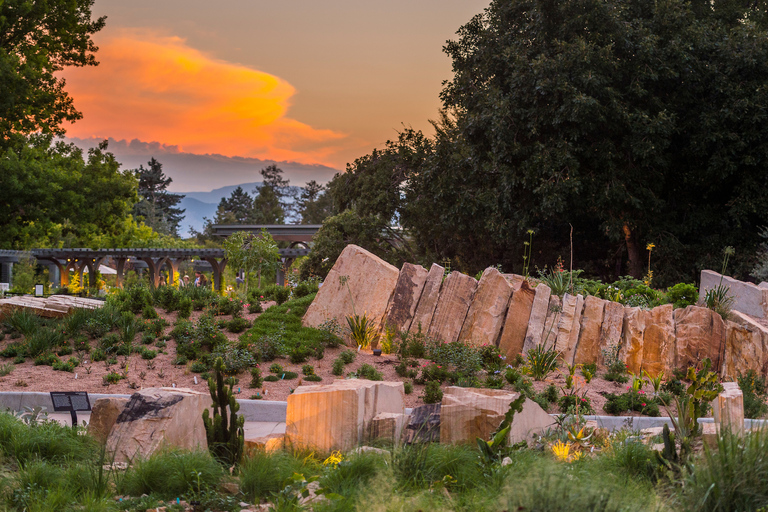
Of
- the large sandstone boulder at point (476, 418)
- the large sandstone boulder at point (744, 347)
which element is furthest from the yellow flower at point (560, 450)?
the large sandstone boulder at point (744, 347)

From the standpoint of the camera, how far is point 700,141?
16422mm

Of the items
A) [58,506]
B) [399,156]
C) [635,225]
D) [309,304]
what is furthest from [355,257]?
[399,156]

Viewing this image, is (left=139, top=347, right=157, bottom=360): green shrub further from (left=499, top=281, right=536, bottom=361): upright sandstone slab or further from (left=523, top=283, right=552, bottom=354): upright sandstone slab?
(left=523, top=283, right=552, bottom=354): upright sandstone slab

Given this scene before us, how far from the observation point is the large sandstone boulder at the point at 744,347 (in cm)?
891

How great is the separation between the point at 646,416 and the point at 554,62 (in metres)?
11.1

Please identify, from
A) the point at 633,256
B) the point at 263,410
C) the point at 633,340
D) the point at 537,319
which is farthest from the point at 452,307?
the point at 633,256

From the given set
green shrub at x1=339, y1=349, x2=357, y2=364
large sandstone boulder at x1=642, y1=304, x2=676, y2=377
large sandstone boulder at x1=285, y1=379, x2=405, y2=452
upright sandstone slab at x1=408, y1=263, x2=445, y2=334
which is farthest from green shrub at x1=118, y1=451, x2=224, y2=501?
large sandstone boulder at x1=642, y1=304, x2=676, y2=377

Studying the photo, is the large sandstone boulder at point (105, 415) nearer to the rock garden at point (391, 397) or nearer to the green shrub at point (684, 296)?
the rock garden at point (391, 397)

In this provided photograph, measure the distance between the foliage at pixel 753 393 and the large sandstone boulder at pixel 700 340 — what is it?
0.64 meters

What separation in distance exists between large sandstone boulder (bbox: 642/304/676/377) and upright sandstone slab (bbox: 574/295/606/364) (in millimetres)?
709

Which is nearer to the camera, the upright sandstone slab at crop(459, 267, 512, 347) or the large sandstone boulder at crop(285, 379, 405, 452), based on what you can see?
the large sandstone boulder at crop(285, 379, 405, 452)

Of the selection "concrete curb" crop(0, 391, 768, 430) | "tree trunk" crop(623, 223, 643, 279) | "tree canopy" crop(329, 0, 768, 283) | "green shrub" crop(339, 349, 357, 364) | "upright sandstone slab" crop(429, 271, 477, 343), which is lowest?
"concrete curb" crop(0, 391, 768, 430)

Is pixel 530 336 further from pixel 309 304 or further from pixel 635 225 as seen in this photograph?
pixel 635 225

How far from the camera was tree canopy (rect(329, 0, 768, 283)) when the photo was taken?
1593 cm
